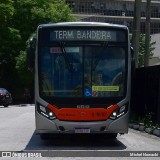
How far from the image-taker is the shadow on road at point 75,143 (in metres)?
13.2

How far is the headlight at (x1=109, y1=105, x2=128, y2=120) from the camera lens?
524 inches

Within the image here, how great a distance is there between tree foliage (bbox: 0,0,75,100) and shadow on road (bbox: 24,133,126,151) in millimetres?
34578

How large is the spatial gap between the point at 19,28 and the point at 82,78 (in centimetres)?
4185

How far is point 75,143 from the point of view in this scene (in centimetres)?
1439

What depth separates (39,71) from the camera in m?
13.4

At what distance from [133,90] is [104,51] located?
9.54 m

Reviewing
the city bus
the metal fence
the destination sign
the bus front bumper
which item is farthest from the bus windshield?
the metal fence

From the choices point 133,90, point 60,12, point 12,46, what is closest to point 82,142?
point 133,90

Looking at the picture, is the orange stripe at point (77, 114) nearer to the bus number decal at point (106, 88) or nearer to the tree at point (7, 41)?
the bus number decal at point (106, 88)

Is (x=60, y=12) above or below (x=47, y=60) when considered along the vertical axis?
below

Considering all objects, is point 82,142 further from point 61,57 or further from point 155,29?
point 155,29

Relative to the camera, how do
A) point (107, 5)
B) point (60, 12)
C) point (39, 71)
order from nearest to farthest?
point (39, 71)
point (60, 12)
point (107, 5)

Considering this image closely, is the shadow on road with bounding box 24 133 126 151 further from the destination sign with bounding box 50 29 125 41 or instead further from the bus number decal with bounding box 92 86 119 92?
the destination sign with bounding box 50 29 125 41

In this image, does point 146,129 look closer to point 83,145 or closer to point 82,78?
point 83,145
